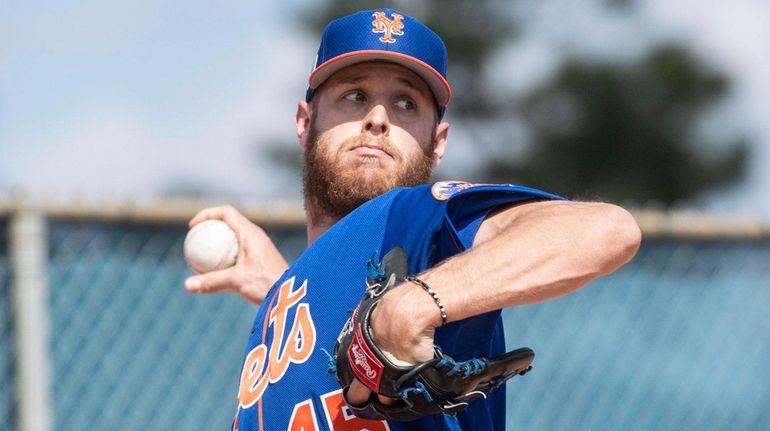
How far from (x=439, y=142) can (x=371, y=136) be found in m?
0.40

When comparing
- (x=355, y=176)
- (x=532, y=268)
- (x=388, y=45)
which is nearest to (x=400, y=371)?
(x=532, y=268)

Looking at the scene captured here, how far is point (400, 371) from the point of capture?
84.5 inches

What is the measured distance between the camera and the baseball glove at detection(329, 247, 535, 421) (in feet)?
7.07

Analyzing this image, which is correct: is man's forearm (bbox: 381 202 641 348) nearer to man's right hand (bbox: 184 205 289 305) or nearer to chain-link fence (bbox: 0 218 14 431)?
man's right hand (bbox: 184 205 289 305)

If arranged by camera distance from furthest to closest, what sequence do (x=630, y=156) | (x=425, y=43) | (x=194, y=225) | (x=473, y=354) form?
(x=630, y=156), (x=194, y=225), (x=425, y=43), (x=473, y=354)

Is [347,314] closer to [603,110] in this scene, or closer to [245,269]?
[245,269]

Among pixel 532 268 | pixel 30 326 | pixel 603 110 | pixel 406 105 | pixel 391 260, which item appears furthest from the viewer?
pixel 603 110

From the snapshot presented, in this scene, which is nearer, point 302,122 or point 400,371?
point 400,371

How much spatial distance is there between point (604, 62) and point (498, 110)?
7.50ft

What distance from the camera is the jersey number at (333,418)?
2479 mm

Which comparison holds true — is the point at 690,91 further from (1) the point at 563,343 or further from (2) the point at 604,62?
(1) the point at 563,343

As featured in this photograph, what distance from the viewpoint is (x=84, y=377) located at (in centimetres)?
446

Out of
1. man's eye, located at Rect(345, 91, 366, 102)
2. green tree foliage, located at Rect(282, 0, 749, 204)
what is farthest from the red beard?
green tree foliage, located at Rect(282, 0, 749, 204)

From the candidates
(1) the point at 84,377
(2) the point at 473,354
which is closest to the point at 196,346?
(1) the point at 84,377
